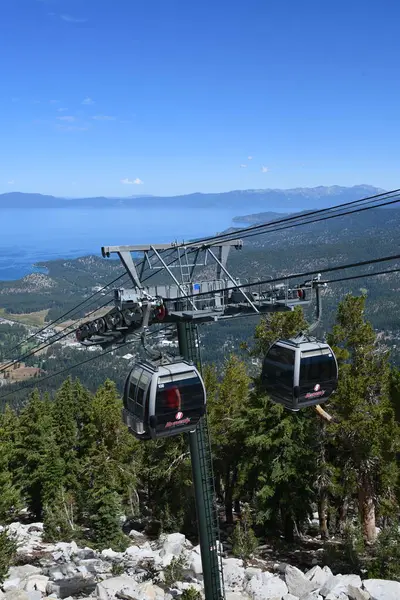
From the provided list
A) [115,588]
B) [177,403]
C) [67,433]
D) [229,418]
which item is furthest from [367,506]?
[67,433]

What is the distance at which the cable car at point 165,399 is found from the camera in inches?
399

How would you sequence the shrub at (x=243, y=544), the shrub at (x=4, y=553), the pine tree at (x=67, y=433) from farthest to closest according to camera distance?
the pine tree at (x=67, y=433)
the shrub at (x=243, y=544)
the shrub at (x=4, y=553)

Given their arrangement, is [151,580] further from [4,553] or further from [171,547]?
[4,553]

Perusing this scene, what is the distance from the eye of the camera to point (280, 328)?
84.1 feet

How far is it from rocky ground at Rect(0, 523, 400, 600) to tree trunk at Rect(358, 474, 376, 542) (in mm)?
5285

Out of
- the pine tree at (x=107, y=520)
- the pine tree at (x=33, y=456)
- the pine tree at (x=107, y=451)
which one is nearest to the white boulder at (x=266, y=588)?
the pine tree at (x=107, y=520)

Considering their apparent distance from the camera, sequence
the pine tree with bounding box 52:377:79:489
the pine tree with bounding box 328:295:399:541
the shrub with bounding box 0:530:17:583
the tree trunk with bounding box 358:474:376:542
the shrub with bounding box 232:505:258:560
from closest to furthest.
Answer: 1. the shrub with bounding box 0:530:17:583
2. the shrub with bounding box 232:505:258:560
3. the pine tree with bounding box 328:295:399:541
4. the tree trunk with bounding box 358:474:376:542
5. the pine tree with bounding box 52:377:79:489

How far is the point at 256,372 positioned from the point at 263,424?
18.4ft

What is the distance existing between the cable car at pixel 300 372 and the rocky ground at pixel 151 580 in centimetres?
821

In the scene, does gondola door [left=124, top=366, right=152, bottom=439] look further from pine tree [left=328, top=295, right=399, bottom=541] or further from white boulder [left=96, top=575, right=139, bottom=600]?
pine tree [left=328, top=295, right=399, bottom=541]

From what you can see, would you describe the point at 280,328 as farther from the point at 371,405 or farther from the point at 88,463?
the point at 88,463

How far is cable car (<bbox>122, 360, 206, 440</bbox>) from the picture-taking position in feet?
33.3

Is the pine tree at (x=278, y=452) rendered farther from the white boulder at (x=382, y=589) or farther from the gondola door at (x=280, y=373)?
the gondola door at (x=280, y=373)

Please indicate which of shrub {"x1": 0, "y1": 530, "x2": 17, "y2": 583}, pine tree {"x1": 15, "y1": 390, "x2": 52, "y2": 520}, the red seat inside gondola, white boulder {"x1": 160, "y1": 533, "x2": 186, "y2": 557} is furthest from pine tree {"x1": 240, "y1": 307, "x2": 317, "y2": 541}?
the red seat inside gondola
